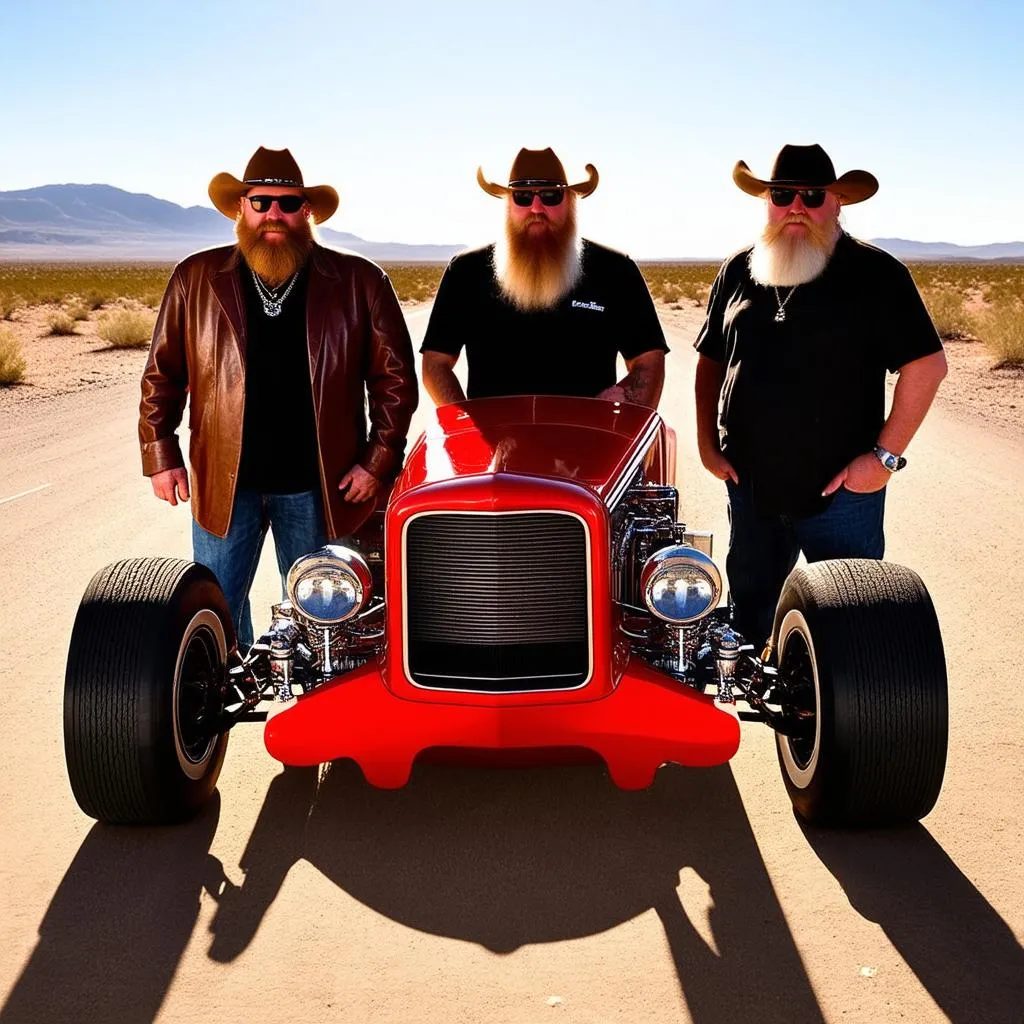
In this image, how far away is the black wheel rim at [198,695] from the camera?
4.21 m

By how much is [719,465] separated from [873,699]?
1.67 m

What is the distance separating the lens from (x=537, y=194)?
552 cm

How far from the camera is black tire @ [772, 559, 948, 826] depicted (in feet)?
12.7

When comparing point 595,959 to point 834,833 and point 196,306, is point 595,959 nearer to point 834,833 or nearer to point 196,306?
point 834,833

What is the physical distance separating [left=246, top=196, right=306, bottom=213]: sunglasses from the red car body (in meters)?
1.56

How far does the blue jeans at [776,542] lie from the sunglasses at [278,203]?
2.25 metres

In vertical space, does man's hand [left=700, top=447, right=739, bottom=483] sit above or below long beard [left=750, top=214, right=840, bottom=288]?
below

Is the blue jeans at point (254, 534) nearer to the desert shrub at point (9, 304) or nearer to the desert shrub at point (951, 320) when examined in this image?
the desert shrub at point (951, 320)

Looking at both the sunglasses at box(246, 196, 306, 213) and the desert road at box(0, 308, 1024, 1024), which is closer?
the desert road at box(0, 308, 1024, 1024)

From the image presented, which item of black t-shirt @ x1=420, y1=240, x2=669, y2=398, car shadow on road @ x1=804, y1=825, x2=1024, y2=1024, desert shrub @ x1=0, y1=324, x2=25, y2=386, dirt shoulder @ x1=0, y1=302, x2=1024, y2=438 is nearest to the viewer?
car shadow on road @ x1=804, y1=825, x2=1024, y2=1024

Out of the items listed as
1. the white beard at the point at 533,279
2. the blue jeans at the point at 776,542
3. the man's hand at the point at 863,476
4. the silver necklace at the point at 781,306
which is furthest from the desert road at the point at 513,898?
the white beard at the point at 533,279

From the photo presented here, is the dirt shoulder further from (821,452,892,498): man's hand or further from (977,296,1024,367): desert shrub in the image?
(821,452,892,498): man's hand

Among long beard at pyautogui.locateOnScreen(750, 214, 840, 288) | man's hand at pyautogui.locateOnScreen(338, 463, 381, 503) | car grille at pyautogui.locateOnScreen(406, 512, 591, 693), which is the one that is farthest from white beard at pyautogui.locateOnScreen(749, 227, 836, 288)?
man's hand at pyautogui.locateOnScreen(338, 463, 381, 503)

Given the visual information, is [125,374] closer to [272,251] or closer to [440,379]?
[440,379]
